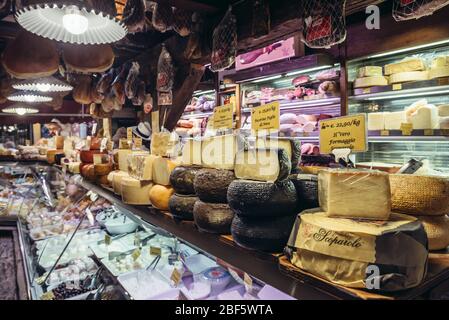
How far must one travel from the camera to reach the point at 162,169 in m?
1.60

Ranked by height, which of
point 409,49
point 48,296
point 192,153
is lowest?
point 48,296

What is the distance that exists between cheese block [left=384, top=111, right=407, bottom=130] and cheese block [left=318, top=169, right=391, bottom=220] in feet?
9.00

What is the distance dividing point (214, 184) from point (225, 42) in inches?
44.4

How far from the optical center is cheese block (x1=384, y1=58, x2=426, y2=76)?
308 centimetres

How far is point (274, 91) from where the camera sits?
4.52 metres

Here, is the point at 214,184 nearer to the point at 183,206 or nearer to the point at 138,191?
the point at 183,206

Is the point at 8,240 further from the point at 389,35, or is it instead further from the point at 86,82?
the point at 389,35

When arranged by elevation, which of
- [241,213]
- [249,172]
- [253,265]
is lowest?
[253,265]

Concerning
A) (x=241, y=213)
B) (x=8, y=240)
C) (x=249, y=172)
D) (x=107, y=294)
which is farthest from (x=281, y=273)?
(x=8, y=240)

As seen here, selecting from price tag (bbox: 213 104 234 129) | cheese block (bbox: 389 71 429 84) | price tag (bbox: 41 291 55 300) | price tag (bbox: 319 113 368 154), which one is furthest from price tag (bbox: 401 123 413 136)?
price tag (bbox: 41 291 55 300)

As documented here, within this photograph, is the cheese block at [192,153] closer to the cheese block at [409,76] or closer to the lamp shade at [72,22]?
the lamp shade at [72,22]

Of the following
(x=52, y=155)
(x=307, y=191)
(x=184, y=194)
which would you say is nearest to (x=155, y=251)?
(x=184, y=194)

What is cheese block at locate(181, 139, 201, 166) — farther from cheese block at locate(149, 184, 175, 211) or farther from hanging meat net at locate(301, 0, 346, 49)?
hanging meat net at locate(301, 0, 346, 49)
